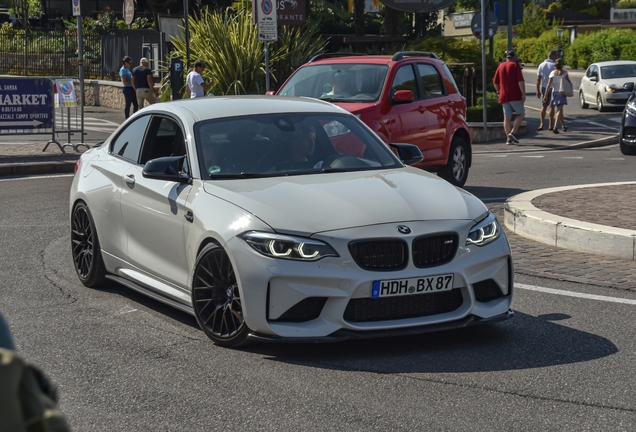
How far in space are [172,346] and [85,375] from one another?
2.31ft

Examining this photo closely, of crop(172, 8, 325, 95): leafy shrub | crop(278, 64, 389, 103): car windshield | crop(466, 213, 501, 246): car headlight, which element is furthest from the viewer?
crop(172, 8, 325, 95): leafy shrub

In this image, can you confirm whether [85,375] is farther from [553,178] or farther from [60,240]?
[553,178]

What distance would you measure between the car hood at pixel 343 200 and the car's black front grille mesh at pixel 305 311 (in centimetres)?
37

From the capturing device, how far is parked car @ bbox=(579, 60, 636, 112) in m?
32.4

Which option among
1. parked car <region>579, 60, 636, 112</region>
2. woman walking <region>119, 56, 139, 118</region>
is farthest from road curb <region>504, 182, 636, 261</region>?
parked car <region>579, 60, 636, 112</region>

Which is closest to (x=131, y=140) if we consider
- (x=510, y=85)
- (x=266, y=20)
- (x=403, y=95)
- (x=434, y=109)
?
(x=403, y=95)

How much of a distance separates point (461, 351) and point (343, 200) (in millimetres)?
1067

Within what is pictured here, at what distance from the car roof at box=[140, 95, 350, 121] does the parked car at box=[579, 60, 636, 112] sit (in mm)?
26757

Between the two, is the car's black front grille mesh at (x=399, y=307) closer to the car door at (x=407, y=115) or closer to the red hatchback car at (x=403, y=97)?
the red hatchback car at (x=403, y=97)

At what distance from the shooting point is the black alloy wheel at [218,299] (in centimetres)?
570

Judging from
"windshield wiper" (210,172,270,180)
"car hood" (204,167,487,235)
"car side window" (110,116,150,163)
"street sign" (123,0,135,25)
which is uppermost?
"street sign" (123,0,135,25)

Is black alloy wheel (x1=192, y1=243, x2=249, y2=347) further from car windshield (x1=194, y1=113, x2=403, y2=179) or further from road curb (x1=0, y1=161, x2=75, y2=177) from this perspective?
road curb (x1=0, y1=161, x2=75, y2=177)

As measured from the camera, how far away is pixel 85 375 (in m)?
5.29

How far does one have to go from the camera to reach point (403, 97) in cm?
1253
